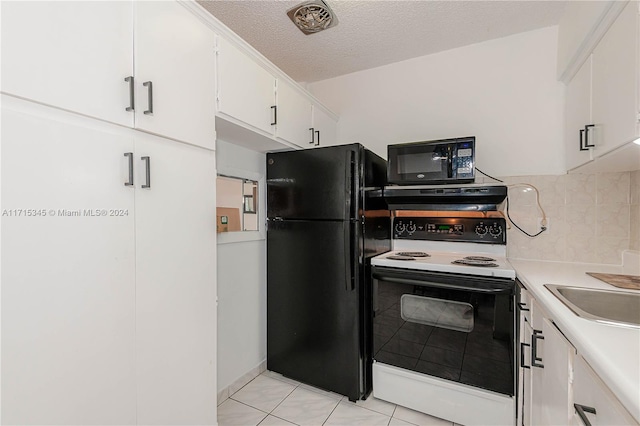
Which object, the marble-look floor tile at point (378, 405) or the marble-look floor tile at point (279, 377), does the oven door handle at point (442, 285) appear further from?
the marble-look floor tile at point (279, 377)

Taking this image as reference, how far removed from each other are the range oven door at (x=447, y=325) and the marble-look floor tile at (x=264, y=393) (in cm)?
72

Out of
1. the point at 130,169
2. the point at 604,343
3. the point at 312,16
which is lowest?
the point at 604,343

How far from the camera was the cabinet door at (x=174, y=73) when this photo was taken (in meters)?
1.11

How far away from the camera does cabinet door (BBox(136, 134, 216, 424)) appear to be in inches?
45.0

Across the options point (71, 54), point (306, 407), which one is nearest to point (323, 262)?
point (306, 407)

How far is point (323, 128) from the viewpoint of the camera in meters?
2.55

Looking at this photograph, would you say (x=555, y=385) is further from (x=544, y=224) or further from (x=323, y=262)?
(x=544, y=224)

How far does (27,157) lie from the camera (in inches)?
32.7

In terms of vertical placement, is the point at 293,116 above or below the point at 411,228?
above

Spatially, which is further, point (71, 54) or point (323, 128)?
point (323, 128)

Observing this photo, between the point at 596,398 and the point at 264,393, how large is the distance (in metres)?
1.87

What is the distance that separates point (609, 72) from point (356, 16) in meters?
1.41

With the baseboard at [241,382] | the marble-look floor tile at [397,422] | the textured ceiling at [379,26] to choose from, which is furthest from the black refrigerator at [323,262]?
the textured ceiling at [379,26]

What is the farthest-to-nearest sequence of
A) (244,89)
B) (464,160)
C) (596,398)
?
(464,160)
(244,89)
(596,398)
